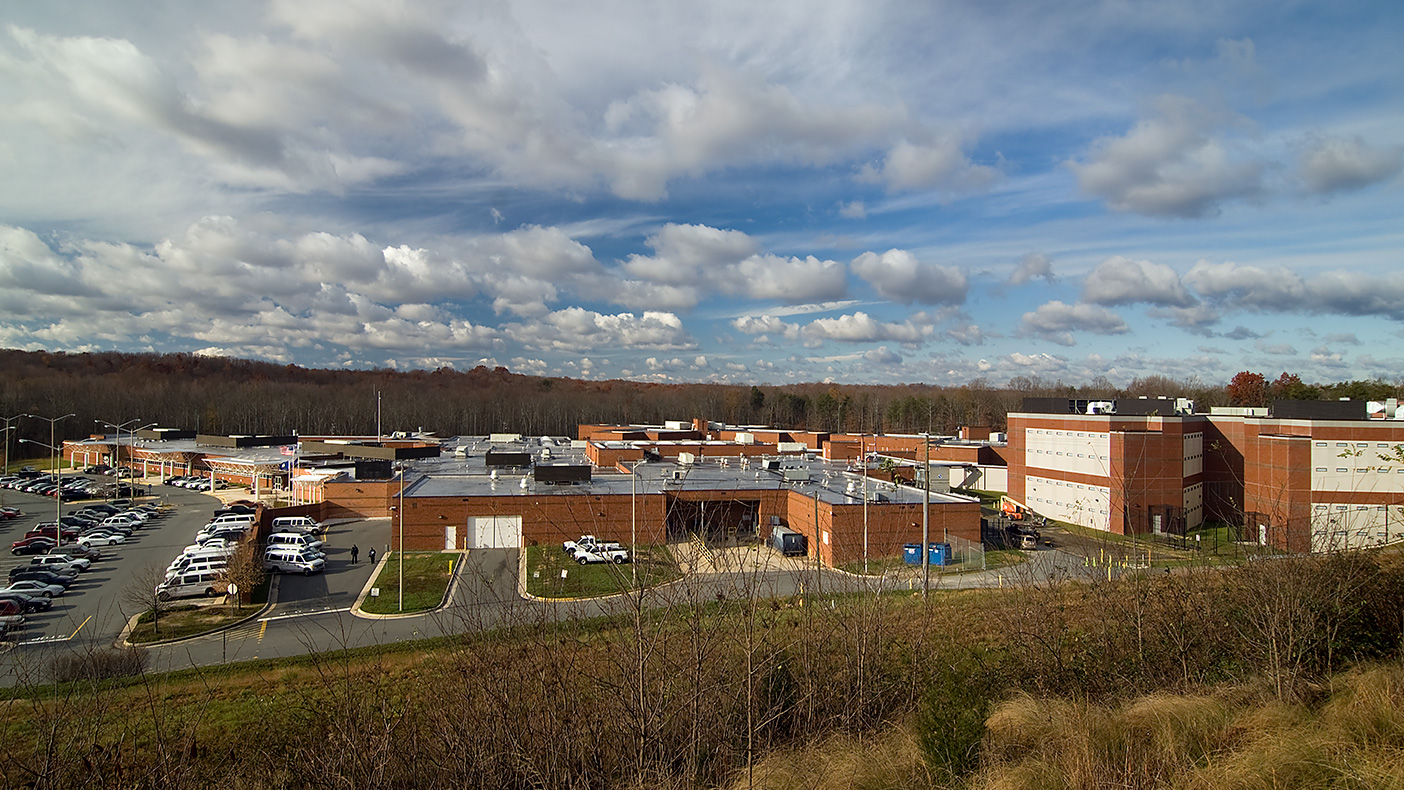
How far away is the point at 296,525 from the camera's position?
35.1 m

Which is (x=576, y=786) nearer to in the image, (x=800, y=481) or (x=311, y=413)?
(x=800, y=481)

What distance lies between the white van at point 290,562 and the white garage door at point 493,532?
6449mm

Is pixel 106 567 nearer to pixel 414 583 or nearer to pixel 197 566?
pixel 197 566

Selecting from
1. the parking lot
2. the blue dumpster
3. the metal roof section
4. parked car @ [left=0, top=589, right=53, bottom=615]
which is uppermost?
the metal roof section

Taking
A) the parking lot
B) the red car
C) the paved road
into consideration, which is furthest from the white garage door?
the red car

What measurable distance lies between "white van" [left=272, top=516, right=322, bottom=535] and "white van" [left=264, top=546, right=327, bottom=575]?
21.3 feet

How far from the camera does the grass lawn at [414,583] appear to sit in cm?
2292

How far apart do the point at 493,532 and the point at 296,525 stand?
1166 centimetres

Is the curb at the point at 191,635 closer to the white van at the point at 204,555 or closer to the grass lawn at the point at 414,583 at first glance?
the grass lawn at the point at 414,583

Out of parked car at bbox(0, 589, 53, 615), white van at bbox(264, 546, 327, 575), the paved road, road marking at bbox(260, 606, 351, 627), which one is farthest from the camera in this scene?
white van at bbox(264, 546, 327, 575)

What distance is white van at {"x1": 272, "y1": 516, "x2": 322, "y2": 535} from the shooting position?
115 feet

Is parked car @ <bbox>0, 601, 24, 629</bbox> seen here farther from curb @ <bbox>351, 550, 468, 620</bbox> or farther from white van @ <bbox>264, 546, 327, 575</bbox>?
curb @ <bbox>351, 550, 468, 620</bbox>

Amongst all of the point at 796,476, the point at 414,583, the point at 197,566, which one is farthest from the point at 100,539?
the point at 796,476

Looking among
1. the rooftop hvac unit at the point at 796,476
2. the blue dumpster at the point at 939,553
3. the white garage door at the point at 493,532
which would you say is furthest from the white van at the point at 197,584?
the blue dumpster at the point at 939,553
